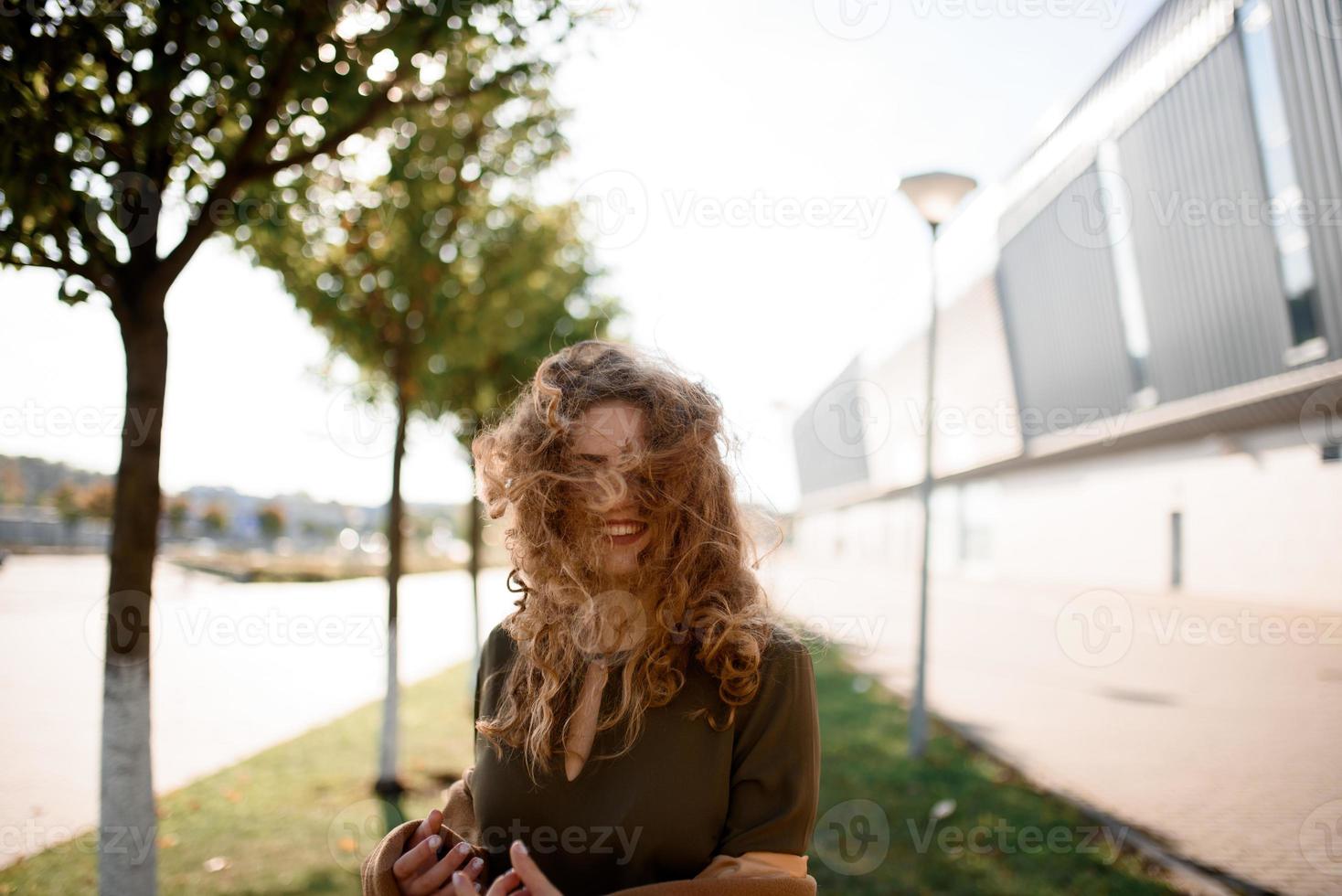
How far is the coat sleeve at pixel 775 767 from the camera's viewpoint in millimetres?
1680

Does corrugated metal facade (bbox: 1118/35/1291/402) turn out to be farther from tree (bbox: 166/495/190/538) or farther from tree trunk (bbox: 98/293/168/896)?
tree (bbox: 166/495/190/538)

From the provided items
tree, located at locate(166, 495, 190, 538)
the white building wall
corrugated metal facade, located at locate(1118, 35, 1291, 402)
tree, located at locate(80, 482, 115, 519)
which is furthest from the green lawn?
tree, located at locate(80, 482, 115, 519)

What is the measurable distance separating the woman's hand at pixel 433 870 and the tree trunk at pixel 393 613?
18.2ft

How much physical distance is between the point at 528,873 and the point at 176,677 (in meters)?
11.7

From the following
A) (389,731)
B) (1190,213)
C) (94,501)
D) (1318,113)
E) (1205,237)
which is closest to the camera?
(389,731)

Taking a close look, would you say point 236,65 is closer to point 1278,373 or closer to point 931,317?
point 931,317

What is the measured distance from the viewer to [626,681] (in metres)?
1.81

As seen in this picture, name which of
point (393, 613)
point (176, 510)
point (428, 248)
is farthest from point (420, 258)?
point (176, 510)

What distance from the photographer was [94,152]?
3678 millimetres

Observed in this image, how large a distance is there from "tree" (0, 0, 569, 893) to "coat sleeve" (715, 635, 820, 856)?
10.2 feet

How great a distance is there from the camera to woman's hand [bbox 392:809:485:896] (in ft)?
5.72

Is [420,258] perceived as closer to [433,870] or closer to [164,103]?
[164,103]

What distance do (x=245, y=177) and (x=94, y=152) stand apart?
0.59 meters

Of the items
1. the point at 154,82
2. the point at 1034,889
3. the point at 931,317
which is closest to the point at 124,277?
the point at 154,82
